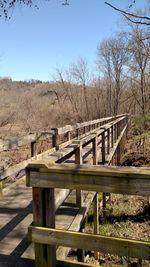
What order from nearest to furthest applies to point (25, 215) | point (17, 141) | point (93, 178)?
point (93, 178) < point (25, 215) < point (17, 141)

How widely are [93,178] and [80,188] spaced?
0.12 metres

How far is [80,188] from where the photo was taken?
7.73 ft

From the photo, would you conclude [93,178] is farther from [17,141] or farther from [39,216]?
[17,141]

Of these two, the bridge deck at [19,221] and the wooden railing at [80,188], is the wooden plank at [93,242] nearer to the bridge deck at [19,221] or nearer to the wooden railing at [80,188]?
the wooden railing at [80,188]

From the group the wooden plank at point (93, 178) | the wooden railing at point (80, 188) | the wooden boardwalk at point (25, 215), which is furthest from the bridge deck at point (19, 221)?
the wooden plank at point (93, 178)

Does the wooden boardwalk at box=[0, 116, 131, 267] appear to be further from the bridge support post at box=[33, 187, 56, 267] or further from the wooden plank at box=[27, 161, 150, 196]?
the wooden plank at box=[27, 161, 150, 196]

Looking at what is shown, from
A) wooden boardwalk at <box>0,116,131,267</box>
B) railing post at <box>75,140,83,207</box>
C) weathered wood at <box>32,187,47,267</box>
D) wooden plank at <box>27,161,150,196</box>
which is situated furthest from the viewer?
railing post at <box>75,140,83,207</box>

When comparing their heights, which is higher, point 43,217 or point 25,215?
point 43,217

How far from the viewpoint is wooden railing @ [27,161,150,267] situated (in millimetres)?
2250

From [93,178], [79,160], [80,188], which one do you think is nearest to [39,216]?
[80,188]

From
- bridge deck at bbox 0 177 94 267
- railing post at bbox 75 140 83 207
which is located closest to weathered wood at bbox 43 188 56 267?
bridge deck at bbox 0 177 94 267

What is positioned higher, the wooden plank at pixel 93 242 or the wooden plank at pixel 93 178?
the wooden plank at pixel 93 178

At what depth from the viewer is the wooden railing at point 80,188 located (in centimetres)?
225

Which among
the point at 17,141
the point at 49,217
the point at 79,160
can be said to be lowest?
the point at 49,217
